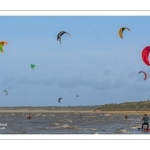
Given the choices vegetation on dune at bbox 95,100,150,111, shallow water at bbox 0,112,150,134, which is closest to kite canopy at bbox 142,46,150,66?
shallow water at bbox 0,112,150,134

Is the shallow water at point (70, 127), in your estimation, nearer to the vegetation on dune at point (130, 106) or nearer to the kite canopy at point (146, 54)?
the kite canopy at point (146, 54)

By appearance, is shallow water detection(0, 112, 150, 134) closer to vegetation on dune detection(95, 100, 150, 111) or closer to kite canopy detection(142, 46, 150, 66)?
kite canopy detection(142, 46, 150, 66)

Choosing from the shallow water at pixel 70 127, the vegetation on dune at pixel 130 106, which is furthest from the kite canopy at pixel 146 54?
the vegetation on dune at pixel 130 106

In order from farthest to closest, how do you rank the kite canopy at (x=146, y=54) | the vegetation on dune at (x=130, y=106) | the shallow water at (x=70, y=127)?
the vegetation on dune at (x=130, y=106) → the shallow water at (x=70, y=127) → the kite canopy at (x=146, y=54)

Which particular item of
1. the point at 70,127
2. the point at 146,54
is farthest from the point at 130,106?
the point at 146,54

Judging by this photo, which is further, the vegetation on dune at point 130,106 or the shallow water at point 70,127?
the vegetation on dune at point 130,106

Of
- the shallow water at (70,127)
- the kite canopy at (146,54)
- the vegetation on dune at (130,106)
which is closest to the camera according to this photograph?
the kite canopy at (146,54)

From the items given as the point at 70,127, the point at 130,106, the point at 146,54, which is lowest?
the point at 70,127

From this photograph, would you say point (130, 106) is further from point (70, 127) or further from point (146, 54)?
point (146, 54)

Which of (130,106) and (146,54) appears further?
(130,106)
